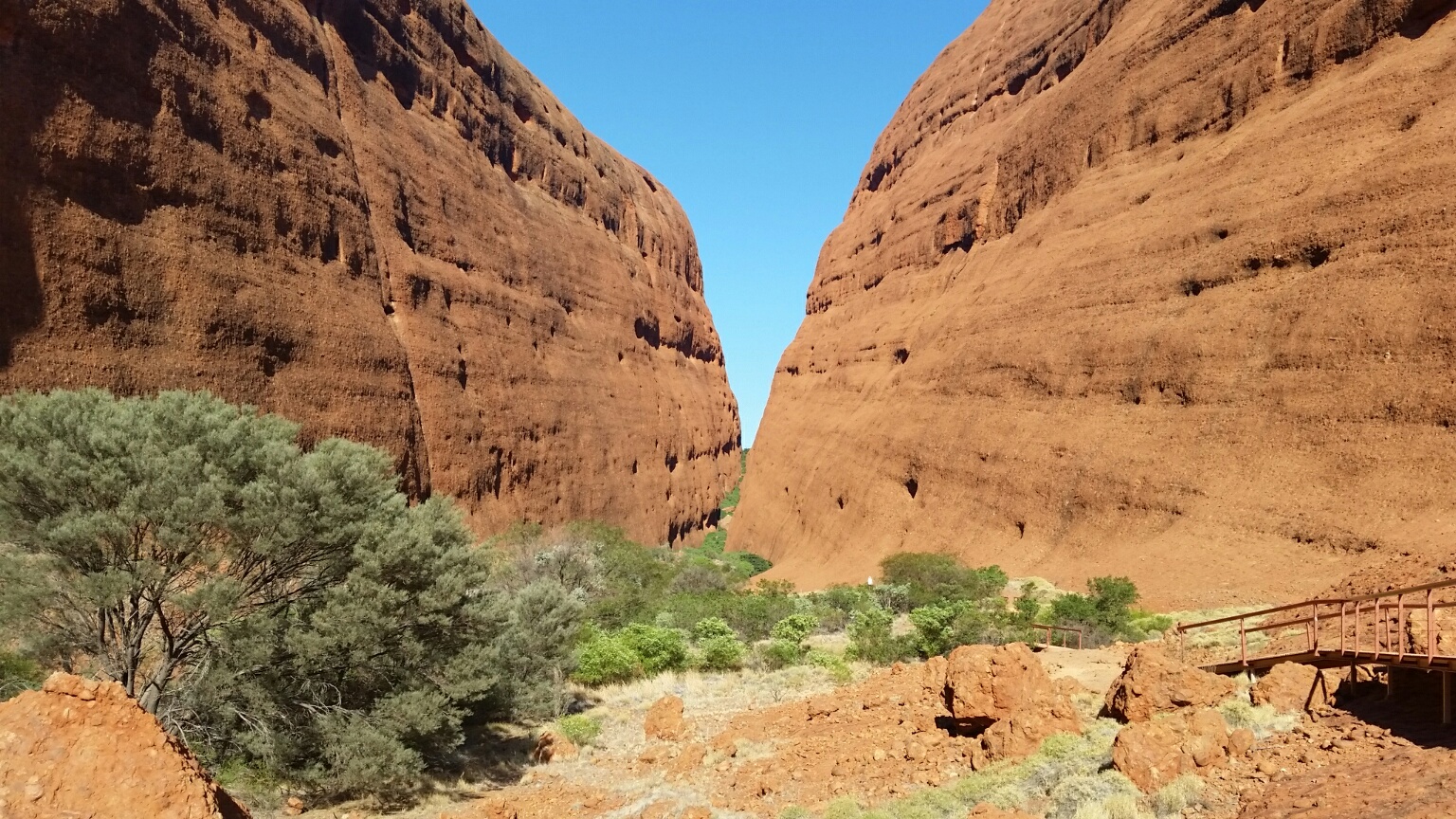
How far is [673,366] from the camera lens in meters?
62.8

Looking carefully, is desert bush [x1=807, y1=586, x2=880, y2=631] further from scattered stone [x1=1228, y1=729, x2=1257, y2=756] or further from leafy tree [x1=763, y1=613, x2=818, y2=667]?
scattered stone [x1=1228, y1=729, x2=1257, y2=756]

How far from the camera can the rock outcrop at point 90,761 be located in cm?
454

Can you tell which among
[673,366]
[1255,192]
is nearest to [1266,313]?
[1255,192]

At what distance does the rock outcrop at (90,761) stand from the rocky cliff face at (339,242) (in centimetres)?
1769

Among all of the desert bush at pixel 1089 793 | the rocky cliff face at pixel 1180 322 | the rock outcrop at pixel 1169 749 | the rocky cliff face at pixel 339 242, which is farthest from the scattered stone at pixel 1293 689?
the rocky cliff face at pixel 339 242

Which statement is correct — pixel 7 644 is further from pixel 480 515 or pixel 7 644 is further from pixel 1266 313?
pixel 1266 313

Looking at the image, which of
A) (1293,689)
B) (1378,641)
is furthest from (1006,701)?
(1378,641)

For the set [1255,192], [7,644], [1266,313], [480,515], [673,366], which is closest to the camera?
[7,644]

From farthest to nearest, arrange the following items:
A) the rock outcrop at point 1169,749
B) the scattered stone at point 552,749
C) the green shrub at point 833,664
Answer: the green shrub at point 833,664 → the scattered stone at point 552,749 → the rock outcrop at point 1169,749

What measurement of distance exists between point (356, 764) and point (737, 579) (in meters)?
29.4

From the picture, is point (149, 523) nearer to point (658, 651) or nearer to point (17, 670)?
point (17, 670)

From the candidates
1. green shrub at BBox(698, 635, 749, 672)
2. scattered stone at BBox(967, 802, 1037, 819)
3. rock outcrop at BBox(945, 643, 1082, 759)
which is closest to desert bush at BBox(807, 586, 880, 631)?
green shrub at BBox(698, 635, 749, 672)

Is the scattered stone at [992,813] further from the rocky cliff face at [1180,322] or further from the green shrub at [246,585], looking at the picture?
the rocky cliff face at [1180,322]

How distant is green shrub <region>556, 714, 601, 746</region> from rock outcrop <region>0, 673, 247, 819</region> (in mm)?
8002
